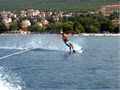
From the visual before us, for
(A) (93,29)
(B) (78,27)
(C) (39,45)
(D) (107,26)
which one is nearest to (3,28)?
(B) (78,27)

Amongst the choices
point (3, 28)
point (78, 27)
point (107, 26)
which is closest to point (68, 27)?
point (78, 27)

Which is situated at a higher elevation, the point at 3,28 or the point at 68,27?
the point at 68,27

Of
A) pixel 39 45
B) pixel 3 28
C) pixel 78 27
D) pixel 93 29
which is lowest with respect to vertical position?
pixel 3 28

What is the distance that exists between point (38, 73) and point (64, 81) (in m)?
3.38

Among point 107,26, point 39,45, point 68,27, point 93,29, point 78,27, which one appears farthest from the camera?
point 78,27

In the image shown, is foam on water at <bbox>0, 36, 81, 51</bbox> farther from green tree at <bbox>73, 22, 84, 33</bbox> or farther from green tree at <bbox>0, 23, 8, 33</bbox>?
green tree at <bbox>0, 23, 8, 33</bbox>

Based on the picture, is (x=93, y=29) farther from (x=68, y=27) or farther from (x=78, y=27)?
(x=68, y=27)

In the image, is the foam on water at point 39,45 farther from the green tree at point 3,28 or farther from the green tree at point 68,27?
the green tree at point 3,28

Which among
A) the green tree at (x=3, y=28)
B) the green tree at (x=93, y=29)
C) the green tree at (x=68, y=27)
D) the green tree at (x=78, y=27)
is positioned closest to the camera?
the green tree at (x=68, y=27)

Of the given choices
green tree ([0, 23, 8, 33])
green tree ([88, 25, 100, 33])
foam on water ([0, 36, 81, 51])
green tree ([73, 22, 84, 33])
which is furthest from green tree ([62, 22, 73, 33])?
foam on water ([0, 36, 81, 51])

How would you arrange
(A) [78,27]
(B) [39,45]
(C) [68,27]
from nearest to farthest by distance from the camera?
1. (B) [39,45]
2. (C) [68,27]
3. (A) [78,27]

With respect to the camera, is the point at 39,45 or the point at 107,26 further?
the point at 107,26

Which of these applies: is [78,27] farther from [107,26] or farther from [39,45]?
[39,45]

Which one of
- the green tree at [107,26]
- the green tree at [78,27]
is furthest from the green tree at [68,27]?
the green tree at [107,26]
